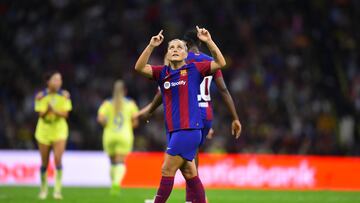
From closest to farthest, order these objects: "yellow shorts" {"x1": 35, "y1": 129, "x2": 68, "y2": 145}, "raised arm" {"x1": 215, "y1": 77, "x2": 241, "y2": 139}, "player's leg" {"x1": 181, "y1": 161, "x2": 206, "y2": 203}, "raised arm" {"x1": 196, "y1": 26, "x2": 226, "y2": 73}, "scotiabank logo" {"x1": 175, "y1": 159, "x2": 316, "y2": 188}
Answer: "raised arm" {"x1": 196, "y1": 26, "x2": 226, "y2": 73}
"player's leg" {"x1": 181, "y1": 161, "x2": 206, "y2": 203}
"raised arm" {"x1": 215, "y1": 77, "x2": 241, "y2": 139}
"yellow shorts" {"x1": 35, "y1": 129, "x2": 68, "y2": 145}
"scotiabank logo" {"x1": 175, "y1": 159, "x2": 316, "y2": 188}

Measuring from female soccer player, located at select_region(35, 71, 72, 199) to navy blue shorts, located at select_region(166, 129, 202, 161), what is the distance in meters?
6.16

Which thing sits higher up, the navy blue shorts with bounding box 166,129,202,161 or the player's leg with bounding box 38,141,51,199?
the navy blue shorts with bounding box 166,129,202,161

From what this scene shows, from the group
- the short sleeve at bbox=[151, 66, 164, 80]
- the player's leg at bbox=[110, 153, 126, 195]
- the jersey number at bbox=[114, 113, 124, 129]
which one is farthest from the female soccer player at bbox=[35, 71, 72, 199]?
the short sleeve at bbox=[151, 66, 164, 80]

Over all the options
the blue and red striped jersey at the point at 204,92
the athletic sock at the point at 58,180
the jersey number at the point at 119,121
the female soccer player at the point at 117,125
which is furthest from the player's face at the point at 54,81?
the blue and red striped jersey at the point at 204,92

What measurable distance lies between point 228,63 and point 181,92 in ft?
52.2

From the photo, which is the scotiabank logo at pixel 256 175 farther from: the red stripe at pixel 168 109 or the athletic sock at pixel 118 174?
the red stripe at pixel 168 109

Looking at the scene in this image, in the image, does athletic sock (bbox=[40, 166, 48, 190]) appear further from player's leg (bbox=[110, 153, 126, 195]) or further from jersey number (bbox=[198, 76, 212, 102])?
jersey number (bbox=[198, 76, 212, 102])

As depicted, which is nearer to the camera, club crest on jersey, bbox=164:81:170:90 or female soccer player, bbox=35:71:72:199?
club crest on jersey, bbox=164:81:170:90

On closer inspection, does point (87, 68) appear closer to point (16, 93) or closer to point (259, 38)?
point (16, 93)

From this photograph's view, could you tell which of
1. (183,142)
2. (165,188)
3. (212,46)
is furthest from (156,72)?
(165,188)

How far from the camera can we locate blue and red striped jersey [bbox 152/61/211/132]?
10.2 m

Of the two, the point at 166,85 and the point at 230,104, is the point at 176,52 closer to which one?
the point at 166,85

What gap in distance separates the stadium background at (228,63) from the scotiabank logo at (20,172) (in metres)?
2.22

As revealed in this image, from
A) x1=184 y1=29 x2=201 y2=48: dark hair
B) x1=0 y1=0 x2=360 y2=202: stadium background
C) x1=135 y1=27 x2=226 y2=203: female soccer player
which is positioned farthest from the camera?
x1=0 y1=0 x2=360 y2=202: stadium background
